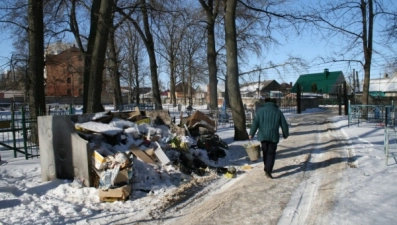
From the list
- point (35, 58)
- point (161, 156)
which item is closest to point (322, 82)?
point (35, 58)

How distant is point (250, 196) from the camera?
6.02 metres

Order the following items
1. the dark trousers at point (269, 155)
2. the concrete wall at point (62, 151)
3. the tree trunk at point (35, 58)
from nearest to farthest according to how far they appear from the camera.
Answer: the concrete wall at point (62, 151) < the dark trousers at point (269, 155) < the tree trunk at point (35, 58)

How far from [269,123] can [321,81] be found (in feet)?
206

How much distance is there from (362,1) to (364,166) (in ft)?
56.7

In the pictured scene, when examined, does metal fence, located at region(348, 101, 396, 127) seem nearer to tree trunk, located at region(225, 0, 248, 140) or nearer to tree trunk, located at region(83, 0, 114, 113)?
tree trunk, located at region(225, 0, 248, 140)

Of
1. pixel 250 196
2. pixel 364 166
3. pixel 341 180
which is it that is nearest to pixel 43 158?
pixel 250 196

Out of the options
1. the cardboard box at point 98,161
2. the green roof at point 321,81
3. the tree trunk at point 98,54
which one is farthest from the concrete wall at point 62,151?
the green roof at point 321,81

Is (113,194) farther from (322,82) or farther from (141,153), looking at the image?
(322,82)

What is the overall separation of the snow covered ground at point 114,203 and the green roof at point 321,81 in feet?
193

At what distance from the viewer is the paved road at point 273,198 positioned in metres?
5.04

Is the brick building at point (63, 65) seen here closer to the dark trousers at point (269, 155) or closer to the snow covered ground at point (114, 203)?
the snow covered ground at point (114, 203)

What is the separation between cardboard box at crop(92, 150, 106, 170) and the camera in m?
6.59

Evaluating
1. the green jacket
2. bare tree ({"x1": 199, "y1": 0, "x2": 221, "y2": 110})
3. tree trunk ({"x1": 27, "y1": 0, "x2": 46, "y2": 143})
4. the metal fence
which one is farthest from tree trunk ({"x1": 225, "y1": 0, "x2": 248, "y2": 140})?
the metal fence

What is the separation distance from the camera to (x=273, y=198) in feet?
19.4
